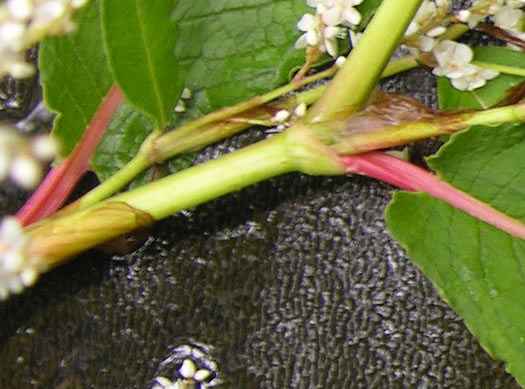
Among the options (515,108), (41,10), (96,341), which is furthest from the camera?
(96,341)

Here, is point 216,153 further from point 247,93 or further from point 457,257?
point 457,257

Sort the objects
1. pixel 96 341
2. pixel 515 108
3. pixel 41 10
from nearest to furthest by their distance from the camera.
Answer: pixel 41 10, pixel 515 108, pixel 96 341

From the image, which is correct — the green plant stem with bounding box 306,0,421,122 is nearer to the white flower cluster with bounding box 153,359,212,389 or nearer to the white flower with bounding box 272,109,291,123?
the white flower with bounding box 272,109,291,123

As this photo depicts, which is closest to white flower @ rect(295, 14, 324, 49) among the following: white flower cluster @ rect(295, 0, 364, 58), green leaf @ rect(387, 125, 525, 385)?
white flower cluster @ rect(295, 0, 364, 58)

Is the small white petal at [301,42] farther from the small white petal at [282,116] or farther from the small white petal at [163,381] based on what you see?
the small white petal at [163,381]

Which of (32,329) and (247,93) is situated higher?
(247,93)

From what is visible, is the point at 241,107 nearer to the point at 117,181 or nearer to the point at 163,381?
the point at 117,181

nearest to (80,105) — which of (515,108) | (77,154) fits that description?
(77,154)
